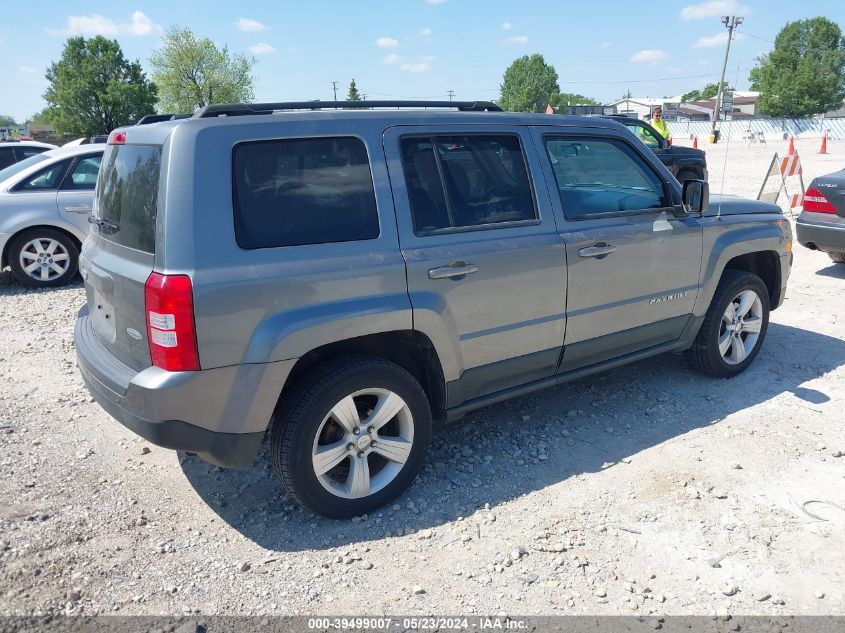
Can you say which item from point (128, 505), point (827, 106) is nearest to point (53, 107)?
point (128, 505)

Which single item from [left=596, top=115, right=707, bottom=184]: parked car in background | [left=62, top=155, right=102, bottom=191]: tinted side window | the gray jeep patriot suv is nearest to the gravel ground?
the gray jeep patriot suv

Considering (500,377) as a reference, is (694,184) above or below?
above

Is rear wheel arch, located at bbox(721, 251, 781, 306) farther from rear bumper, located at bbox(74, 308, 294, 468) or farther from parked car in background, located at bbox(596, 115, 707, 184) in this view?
parked car in background, located at bbox(596, 115, 707, 184)

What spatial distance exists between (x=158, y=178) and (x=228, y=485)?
68.2 inches

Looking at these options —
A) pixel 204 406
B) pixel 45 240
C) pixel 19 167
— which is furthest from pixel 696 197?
pixel 19 167

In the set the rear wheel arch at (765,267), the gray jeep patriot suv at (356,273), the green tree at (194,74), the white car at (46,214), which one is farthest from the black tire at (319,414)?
the green tree at (194,74)

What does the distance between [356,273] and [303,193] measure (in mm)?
434

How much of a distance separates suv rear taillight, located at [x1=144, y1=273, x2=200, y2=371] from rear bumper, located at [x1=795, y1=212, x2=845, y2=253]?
750cm

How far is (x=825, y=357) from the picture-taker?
5.38 metres

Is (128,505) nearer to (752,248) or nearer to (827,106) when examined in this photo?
(752,248)

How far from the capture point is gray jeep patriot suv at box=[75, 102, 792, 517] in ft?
9.06

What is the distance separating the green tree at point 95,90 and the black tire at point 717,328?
65.4 meters

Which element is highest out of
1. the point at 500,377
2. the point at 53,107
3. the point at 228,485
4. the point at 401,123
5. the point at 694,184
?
the point at 53,107

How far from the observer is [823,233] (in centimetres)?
762
